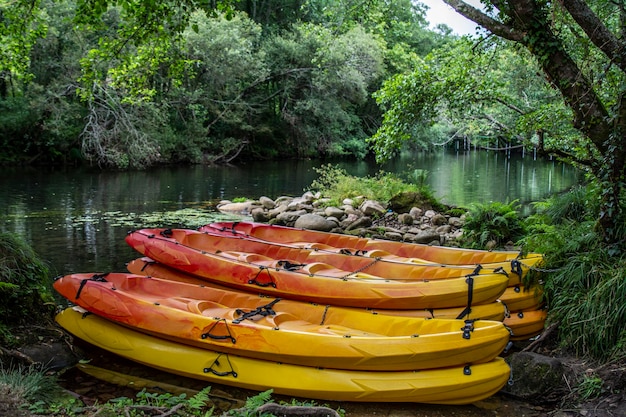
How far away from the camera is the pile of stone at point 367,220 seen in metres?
11.8

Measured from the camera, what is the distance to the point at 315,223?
1284cm

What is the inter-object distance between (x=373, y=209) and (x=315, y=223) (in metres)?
1.76

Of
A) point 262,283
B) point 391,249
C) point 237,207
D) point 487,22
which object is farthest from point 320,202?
point 487,22

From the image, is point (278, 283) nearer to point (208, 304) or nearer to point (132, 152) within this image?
point (208, 304)

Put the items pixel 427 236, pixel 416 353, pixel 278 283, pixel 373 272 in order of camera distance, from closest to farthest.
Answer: pixel 416 353
pixel 278 283
pixel 373 272
pixel 427 236

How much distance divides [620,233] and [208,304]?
4588 millimetres

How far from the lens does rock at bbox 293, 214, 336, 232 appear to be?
1277cm

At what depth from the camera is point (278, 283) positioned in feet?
21.4

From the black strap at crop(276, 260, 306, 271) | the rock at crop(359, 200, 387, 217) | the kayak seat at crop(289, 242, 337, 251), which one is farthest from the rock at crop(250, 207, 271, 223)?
the black strap at crop(276, 260, 306, 271)

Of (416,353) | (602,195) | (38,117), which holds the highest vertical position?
(38,117)

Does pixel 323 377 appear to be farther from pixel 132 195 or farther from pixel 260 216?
pixel 132 195

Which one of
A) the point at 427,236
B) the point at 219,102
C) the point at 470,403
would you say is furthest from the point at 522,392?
the point at 219,102

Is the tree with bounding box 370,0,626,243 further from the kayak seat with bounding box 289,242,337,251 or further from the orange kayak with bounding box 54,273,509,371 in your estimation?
the kayak seat with bounding box 289,242,337,251

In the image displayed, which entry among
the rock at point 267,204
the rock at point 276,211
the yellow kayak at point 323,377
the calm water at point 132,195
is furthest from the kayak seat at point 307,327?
the rock at point 267,204
